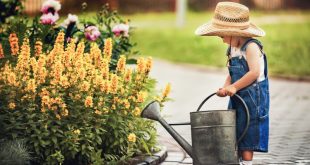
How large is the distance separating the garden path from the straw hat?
160 centimetres

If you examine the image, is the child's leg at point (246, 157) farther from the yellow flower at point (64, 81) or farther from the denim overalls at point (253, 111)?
the yellow flower at point (64, 81)

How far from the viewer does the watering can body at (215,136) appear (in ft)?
17.6

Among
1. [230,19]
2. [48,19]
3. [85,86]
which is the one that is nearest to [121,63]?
[85,86]

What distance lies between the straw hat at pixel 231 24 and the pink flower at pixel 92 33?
5.22 ft

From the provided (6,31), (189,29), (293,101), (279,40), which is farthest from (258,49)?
(189,29)

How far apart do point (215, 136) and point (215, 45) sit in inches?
518

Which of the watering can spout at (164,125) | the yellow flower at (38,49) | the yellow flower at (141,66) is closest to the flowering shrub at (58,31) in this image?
the yellow flower at (38,49)

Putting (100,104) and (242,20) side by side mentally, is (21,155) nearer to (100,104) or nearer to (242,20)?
(100,104)

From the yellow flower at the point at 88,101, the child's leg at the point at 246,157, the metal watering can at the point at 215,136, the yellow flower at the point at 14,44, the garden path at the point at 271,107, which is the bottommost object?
the garden path at the point at 271,107

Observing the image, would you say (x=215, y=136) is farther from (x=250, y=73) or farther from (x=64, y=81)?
(x=64, y=81)

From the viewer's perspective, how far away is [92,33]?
284 inches

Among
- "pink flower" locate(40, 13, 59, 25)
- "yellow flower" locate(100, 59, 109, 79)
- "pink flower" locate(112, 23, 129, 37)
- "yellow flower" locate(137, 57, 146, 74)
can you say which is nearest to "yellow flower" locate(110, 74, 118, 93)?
"yellow flower" locate(100, 59, 109, 79)

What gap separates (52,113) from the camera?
610 centimetres

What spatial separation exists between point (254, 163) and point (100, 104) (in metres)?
1.52
